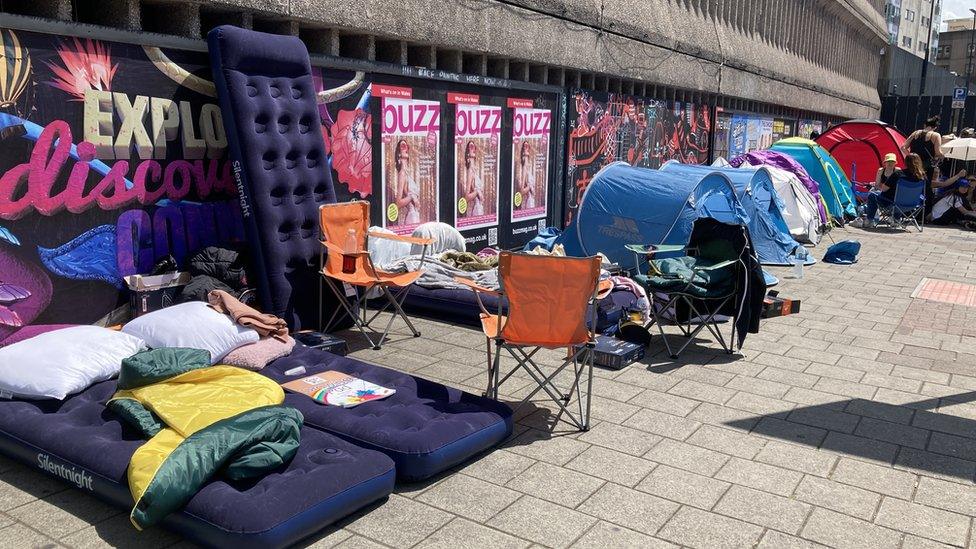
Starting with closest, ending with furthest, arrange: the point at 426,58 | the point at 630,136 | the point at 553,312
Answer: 1. the point at 553,312
2. the point at 426,58
3. the point at 630,136

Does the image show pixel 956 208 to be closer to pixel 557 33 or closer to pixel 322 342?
pixel 557 33

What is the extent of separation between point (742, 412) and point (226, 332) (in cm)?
350

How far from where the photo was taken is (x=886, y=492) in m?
4.03

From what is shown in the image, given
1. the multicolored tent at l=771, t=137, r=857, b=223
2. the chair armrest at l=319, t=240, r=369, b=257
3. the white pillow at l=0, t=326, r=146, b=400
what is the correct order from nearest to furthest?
the white pillow at l=0, t=326, r=146, b=400, the chair armrest at l=319, t=240, r=369, b=257, the multicolored tent at l=771, t=137, r=857, b=223

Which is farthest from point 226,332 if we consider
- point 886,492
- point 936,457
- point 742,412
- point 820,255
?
point 820,255

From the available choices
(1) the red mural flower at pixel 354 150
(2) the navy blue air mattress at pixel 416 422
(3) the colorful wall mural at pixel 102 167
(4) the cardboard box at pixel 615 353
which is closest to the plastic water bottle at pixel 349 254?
(3) the colorful wall mural at pixel 102 167

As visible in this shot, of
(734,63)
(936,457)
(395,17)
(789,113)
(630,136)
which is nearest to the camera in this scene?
(936,457)

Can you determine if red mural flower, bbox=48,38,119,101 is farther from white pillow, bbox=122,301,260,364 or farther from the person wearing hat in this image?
the person wearing hat

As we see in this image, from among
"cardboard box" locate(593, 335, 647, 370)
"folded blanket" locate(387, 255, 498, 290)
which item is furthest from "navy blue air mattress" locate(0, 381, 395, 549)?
"folded blanket" locate(387, 255, 498, 290)

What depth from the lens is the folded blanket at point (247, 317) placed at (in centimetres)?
523

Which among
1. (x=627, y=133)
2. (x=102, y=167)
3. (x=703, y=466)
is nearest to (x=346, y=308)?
(x=102, y=167)

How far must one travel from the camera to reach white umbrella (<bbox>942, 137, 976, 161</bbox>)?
1714 centimetres

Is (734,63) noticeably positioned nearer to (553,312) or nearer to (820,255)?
(820,255)

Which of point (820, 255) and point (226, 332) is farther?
point (820, 255)
